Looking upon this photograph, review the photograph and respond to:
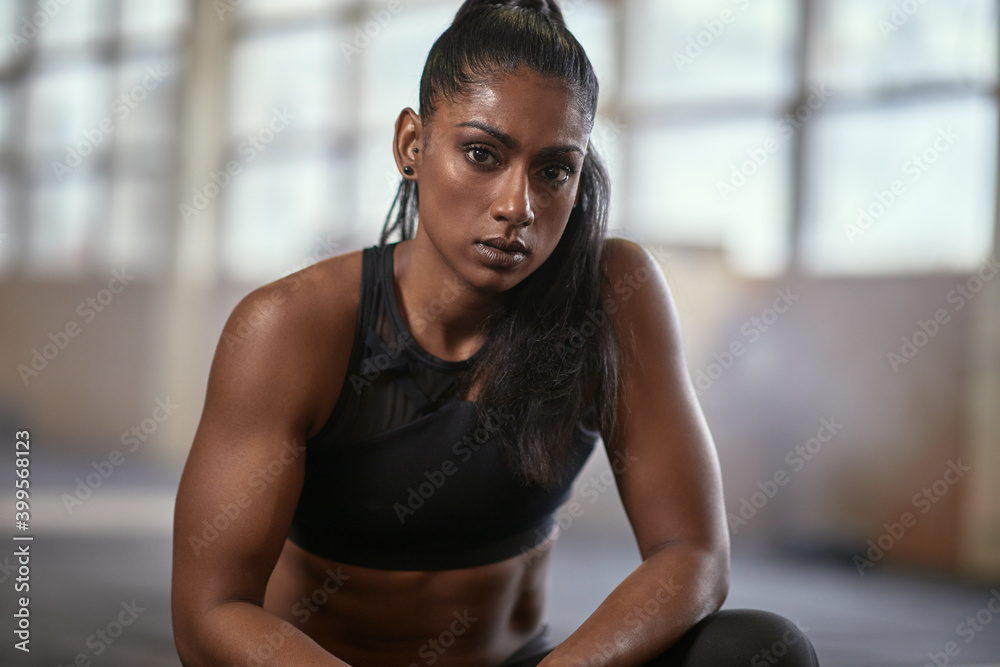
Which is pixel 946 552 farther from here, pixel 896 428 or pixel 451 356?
pixel 451 356

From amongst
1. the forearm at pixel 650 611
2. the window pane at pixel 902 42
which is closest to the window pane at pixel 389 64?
the window pane at pixel 902 42

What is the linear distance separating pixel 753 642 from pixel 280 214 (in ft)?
14.5

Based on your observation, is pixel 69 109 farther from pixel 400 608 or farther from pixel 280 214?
pixel 400 608

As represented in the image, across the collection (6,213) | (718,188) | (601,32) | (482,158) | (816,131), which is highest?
(601,32)

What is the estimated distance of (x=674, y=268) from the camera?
12.1ft

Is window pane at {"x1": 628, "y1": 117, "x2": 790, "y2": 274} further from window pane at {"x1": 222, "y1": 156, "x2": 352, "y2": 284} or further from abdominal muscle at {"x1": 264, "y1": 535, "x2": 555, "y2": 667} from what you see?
abdominal muscle at {"x1": 264, "y1": 535, "x2": 555, "y2": 667}

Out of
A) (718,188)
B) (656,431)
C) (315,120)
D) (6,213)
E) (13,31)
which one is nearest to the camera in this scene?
(656,431)

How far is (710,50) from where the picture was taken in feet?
12.2

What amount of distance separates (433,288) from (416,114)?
0.70ft

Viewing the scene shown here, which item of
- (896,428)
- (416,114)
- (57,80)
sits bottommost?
(896,428)

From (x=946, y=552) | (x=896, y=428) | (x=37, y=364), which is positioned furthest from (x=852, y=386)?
(x=37, y=364)

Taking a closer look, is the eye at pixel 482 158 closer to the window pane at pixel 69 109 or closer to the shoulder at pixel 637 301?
the shoulder at pixel 637 301

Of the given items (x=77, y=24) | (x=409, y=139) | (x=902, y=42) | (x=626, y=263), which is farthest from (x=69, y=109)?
(x=626, y=263)

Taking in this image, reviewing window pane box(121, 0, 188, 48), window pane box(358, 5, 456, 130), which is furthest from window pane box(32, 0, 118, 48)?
window pane box(358, 5, 456, 130)
